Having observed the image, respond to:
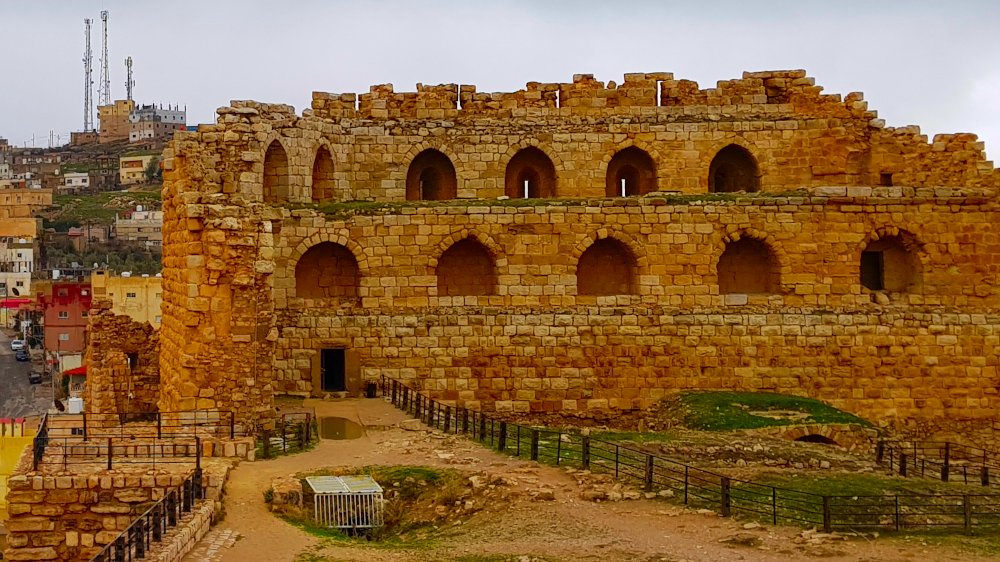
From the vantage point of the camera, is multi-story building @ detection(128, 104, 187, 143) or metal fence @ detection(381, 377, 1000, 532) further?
multi-story building @ detection(128, 104, 187, 143)

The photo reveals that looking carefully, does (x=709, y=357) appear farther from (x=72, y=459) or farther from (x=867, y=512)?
(x=72, y=459)

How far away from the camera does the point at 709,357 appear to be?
25266 mm

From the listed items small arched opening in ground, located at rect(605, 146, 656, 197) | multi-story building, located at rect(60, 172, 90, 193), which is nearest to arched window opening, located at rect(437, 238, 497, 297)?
small arched opening in ground, located at rect(605, 146, 656, 197)

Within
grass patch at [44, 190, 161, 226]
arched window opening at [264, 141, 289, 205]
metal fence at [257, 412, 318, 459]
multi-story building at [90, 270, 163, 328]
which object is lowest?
metal fence at [257, 412, 318, 459]

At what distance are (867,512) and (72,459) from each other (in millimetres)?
11270

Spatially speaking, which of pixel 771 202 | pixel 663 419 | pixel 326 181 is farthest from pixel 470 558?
pixel 326 181

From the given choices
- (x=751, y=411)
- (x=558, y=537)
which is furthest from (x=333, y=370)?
(x=558, y=537)

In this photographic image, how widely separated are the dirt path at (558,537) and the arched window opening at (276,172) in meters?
11.3

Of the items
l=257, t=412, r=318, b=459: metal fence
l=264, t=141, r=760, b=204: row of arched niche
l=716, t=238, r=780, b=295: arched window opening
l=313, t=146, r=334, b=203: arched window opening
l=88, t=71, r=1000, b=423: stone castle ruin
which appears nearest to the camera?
l=257, t=412, r=318, b=459: metal fence

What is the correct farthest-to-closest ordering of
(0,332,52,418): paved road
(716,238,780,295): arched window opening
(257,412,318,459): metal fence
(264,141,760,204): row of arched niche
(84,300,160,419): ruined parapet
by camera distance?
(0,332,52,418): paved road < (264,141,760,204): row of arched niche < (716,238,780,295): arched window opening < (84,300,160,419): ruined parapet < (257,412,318,459): metal fence

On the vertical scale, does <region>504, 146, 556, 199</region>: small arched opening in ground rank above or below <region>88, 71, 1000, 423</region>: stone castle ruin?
above

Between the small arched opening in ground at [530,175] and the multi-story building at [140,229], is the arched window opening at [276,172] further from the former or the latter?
the multi-story building at [140,229]

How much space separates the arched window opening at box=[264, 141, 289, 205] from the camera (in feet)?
87.4

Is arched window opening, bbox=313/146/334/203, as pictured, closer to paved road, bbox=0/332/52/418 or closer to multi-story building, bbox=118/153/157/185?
paved road, bbox=0/332/52/418
